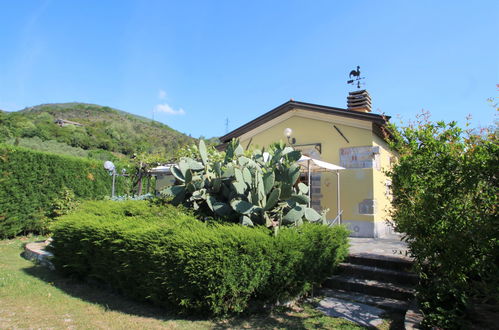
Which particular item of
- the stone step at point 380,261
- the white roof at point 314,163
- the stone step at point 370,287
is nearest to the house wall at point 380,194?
the white roof at point 314,163

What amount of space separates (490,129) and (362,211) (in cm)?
781

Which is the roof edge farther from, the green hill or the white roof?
the green hill

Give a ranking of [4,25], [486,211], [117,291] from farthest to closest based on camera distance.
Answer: [4,25] < [117,291] < [486,211]

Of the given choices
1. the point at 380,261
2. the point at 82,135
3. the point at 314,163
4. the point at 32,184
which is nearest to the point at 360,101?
the point at 314,163

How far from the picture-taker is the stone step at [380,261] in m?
5.53

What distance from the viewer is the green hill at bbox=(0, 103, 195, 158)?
120 feet

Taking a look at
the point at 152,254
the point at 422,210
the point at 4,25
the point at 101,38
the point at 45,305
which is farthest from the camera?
the point at 101,38

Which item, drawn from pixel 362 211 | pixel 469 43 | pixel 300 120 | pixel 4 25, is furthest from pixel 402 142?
pixel 4 25

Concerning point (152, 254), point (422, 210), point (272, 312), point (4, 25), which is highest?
point (4, 25)

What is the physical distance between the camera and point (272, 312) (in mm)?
4355

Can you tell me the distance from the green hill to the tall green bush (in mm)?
21007

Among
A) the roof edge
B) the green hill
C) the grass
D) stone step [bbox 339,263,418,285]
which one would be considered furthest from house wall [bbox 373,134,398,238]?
the green hill

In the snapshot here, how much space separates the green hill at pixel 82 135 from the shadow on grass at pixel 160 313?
1833 cm

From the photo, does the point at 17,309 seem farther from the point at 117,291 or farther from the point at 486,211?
the point at 486,211
